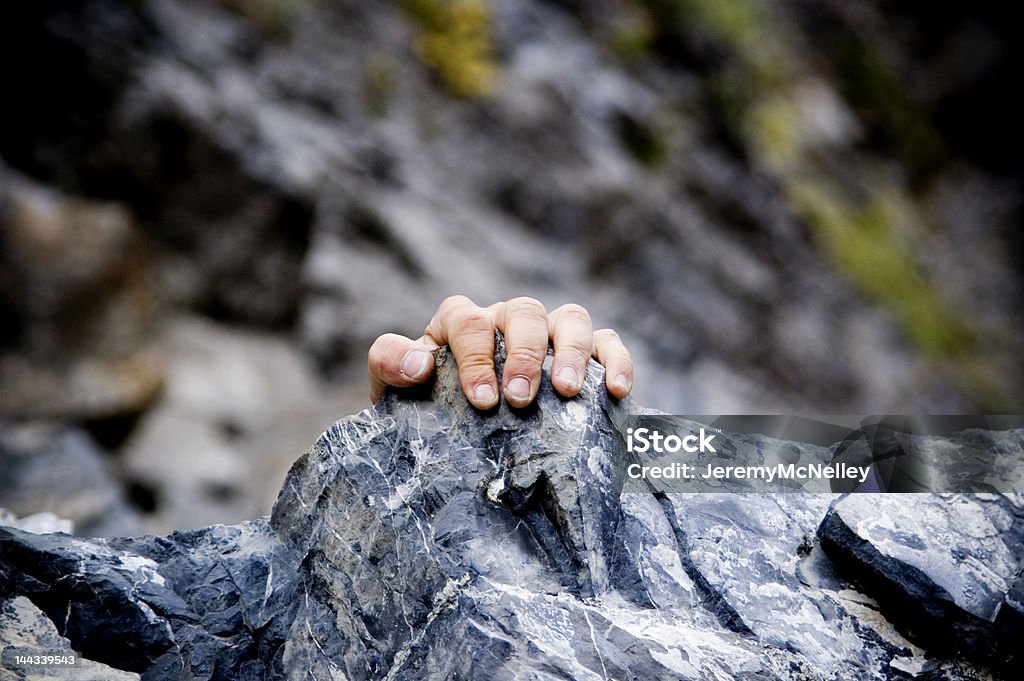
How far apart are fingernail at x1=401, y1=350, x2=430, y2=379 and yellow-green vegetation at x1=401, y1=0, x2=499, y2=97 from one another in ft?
36.0

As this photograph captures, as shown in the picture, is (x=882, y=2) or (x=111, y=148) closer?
(x=111, y=148)

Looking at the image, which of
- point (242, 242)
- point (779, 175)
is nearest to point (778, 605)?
point (242, 242)

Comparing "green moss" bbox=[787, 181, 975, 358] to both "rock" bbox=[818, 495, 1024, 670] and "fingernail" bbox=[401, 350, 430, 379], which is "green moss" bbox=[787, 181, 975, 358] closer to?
"rock" bbox=[818, 495, 1024, 670]

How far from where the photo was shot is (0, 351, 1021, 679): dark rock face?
8.05 ft

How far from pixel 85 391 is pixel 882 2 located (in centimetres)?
2348

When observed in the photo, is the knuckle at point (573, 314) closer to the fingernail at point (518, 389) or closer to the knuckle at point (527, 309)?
the knuckle at point (527, 309)

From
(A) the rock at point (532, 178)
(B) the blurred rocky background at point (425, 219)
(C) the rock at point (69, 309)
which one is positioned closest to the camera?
(C) the rock at point (69, 309)

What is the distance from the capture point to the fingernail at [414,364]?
2.87m

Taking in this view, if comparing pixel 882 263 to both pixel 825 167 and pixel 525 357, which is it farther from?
pixel 525 357

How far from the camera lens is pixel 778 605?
106 inches

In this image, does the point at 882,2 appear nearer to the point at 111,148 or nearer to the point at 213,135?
the point at 213,135

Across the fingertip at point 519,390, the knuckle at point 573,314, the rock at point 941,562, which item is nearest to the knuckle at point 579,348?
the knuckle at point 573,314

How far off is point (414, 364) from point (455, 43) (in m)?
11.5

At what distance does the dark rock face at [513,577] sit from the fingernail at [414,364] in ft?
0.38
